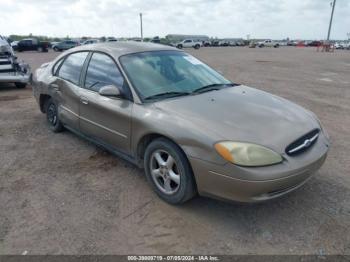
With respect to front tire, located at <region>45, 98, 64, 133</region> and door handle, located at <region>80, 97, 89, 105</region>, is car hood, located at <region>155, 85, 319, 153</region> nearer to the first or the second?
door handle, located at <region>80, 97, 89, 105</region>

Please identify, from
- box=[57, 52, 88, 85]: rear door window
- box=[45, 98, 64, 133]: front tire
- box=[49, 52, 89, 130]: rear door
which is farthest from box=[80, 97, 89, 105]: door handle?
box=[45, 98, 64, 133]: front tire

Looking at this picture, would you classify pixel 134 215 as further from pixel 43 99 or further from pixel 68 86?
pixel 43 99

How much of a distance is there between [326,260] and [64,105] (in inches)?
155

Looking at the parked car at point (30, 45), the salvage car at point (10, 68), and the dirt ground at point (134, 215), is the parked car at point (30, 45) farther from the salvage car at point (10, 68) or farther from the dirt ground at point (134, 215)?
the dirt ground at point (134, 215)

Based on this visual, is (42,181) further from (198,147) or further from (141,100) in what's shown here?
(198,147)

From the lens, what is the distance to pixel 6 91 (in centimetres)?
941

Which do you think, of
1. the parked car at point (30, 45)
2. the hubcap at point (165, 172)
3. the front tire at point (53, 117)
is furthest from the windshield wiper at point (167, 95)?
the parked car at point (30, 45)

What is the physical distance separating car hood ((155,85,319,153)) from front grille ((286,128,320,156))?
0.04m

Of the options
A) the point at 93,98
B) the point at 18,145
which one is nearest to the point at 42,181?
the point at 93,98

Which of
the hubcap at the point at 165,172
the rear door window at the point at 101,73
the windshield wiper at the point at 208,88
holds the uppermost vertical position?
the rear door window at the point at 101,73

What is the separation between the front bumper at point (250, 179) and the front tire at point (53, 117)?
326cm

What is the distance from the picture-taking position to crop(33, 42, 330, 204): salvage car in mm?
2543

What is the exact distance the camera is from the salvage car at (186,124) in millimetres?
2543

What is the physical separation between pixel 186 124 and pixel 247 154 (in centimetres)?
64
